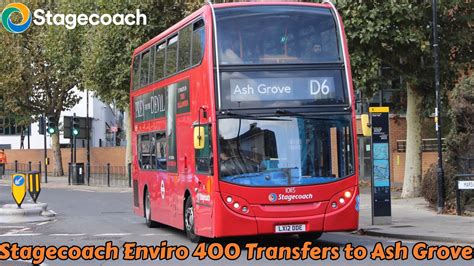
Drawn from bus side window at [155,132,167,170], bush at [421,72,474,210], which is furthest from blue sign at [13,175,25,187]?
bush at [421,72,474,210]

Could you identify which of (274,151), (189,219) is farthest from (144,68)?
(274,151)

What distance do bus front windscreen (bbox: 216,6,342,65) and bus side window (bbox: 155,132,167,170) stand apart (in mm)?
4192

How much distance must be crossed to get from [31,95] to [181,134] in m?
38.0

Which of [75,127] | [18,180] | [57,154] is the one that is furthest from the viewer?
[57,154]

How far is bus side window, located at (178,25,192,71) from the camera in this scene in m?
Answer: 15.7

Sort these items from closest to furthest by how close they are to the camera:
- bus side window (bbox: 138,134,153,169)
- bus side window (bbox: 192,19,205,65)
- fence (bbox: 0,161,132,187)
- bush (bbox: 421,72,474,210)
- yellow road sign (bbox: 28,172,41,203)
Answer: bus side window (bbox: 192,19,205,65)
bus side window (bbox: 138,134,153,169)
bush (bbox: 421,72,474,210)
yellow road sign (bbox: 28,172,41,203)
fence (bbox: 0,161,132,187)

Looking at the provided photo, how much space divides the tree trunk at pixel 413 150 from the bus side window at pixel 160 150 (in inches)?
461

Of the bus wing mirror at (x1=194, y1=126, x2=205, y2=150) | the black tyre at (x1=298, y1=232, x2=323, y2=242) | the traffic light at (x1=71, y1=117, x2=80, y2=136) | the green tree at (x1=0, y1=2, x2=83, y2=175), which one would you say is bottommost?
the black tyre at (x1=298, y1=232, x2=323, y2=242)

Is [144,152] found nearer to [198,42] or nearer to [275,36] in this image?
[198,42]

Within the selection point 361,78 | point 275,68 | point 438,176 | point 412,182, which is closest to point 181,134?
point 275,68

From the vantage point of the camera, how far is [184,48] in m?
16.0

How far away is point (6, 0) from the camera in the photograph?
169 ft

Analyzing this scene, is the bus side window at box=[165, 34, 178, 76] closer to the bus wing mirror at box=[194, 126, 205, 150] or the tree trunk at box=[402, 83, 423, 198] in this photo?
the bus wing mirror at box=[194, 126, 205, 150]

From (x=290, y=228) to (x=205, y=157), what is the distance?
206 centimetres
